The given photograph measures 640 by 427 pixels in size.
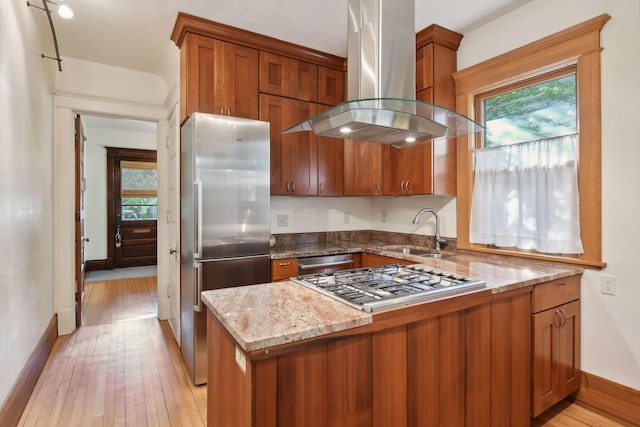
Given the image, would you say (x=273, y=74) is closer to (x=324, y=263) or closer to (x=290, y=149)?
(x=290, y=149)

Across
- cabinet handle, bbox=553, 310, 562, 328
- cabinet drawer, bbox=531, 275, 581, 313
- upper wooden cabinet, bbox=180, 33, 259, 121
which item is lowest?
cabinet handle, bbox=553, 310, 562, 328

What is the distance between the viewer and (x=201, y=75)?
109 inches

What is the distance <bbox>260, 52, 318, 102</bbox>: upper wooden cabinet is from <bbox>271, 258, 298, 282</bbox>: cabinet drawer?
5.08 feet

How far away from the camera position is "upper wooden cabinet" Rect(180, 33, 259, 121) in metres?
2.74

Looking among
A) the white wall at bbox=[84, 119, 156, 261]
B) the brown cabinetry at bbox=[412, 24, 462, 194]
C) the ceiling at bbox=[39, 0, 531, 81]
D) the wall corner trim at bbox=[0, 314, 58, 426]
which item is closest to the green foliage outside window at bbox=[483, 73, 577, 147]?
the brown cabinetry at bbox=[412, 24, 462, 194]

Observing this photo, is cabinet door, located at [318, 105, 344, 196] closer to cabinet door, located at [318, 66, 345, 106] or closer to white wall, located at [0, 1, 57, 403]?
cabinet door, located at [318, 66, 345, 106]

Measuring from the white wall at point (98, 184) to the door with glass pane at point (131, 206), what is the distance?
0.11 meters

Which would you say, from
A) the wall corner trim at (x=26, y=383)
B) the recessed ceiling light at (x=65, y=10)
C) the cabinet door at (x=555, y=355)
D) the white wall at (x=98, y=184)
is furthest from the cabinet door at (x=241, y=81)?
the white wall at (x=98, y=184)

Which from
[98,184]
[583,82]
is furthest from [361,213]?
[98,184]

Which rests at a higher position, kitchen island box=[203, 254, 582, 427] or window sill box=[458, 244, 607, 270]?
window sill box=[458, 244, 607, 270]

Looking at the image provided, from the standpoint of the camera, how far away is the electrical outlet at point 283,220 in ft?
11.6

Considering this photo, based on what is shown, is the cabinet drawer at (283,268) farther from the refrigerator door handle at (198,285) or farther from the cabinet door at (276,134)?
the cabinet door at (276,134)

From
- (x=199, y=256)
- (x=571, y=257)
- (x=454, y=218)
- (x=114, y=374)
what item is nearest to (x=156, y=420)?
(x=114, y=374)

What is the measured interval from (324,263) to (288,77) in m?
1.79
